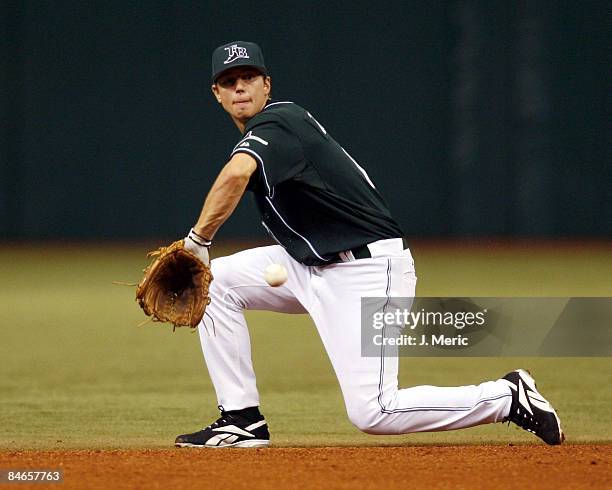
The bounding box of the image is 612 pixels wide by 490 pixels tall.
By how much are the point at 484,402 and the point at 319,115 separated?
37.5 ft

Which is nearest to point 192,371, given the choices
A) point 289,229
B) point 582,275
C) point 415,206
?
point 289,229

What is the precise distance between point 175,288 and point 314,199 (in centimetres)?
66

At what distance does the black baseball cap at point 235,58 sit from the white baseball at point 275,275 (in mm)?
809

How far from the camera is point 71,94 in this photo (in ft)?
50.8

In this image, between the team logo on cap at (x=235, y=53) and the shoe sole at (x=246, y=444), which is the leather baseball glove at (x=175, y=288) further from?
the team logo on cap at (x=235, y=53)

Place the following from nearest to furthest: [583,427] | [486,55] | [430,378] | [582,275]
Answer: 1. [583,427]
2. [430,378]
3. [582,275]
4. [486,55]

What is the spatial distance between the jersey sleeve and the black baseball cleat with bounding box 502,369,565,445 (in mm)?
1219

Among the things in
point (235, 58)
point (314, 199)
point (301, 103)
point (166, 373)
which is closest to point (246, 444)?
point (314, 199)

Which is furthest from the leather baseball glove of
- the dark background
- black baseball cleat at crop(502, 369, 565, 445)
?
the dark background

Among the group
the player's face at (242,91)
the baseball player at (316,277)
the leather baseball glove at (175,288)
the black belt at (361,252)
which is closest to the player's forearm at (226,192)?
the baseball player at (316,277)

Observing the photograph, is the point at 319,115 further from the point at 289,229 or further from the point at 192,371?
the point at 289,229

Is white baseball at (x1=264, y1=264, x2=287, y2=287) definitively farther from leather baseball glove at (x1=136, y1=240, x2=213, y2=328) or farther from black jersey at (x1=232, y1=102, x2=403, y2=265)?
leather baseball glove at (x1=136, y1=240, x2=213, y2=328)

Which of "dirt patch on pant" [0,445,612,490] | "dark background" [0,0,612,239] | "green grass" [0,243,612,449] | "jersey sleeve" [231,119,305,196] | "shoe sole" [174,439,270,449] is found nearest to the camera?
"dirt patch on pant" [0,445,612,490]

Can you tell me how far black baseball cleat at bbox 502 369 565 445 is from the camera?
4465mm
